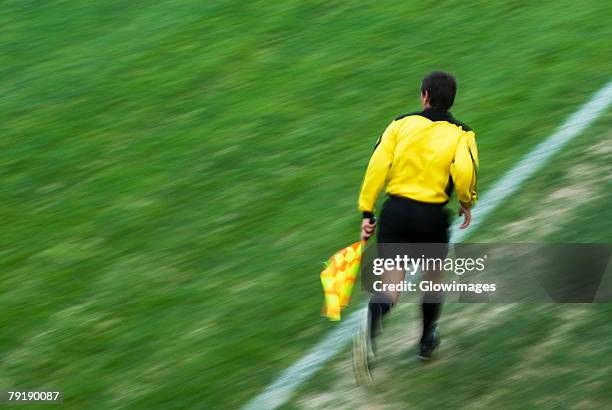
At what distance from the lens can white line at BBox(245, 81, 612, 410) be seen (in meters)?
7.36

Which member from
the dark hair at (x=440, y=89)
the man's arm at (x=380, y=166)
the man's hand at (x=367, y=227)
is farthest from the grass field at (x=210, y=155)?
the dark hair at (x=440, y=89)

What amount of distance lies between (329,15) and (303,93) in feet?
5.30

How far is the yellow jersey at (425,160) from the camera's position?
685cm

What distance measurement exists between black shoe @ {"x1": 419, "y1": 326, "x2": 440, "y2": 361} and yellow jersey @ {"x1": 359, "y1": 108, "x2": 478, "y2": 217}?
94 cm

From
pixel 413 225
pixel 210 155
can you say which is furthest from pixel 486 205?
pixel 210 155

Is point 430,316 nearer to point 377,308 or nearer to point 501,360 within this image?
point 377,308

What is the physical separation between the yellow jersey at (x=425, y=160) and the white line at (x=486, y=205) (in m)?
1.23

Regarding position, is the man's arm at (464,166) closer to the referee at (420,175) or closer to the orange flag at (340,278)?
the referee at (420,175)

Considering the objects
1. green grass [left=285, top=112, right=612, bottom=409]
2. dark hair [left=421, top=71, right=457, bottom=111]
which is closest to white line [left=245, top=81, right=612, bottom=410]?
green grass [left=285, top=112, right=612, bottom=409]

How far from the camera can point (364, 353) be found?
711 centimetres

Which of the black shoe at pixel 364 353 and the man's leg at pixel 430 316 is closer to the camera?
the black shoe at pixel 364 353

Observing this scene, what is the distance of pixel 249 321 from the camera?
26.5ft

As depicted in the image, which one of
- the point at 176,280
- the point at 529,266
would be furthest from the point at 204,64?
the point at 529,266

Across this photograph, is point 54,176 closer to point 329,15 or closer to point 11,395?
point 11,395
